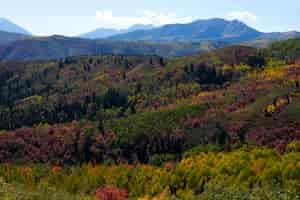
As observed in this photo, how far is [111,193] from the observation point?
131750mm

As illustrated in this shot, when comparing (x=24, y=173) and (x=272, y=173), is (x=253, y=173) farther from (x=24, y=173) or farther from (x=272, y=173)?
(x=24, y=173)

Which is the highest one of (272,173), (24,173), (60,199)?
(60,199)

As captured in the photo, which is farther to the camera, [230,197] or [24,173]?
[24,173]

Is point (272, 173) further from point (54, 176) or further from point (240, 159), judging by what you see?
point (54, 176)

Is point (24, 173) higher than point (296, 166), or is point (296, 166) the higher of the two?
point (296, 166)

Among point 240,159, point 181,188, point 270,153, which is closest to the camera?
point 181,188

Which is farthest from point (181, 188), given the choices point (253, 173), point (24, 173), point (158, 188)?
point (24, 173)

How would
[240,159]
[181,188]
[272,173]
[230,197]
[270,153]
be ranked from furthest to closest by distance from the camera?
1. [270,153]
2. [240,159]
3. [181,188]
4. [272,173]
5. [230,197]

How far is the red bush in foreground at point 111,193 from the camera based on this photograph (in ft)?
422

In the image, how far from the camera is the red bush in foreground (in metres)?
129

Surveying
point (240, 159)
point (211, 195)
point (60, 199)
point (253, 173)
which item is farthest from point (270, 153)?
point (60, 199)

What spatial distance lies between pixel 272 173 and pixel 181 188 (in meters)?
28.7

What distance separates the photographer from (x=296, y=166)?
128875mm

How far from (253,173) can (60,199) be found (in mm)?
71939
